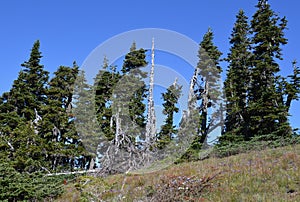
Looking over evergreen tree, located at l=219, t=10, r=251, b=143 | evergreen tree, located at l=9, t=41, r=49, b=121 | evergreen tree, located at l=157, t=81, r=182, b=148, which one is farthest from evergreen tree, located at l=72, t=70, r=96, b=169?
evergreen tree, located at l=219, t=10, r=251, b=143

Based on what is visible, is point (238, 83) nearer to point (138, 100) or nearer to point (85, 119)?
point (138, 100)

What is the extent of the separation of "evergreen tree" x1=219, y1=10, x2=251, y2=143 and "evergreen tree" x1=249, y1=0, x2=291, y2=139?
0.92 m

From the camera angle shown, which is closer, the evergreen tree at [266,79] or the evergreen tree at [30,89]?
the evergreen tree at [266,79]

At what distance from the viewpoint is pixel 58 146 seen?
23.4 metres

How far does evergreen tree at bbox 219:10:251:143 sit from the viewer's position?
23.1 metres

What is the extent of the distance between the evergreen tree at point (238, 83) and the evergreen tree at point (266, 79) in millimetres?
917

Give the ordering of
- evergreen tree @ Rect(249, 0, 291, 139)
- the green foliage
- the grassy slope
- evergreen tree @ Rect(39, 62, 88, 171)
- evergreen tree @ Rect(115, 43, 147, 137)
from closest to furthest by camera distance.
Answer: the grassy slope → the green foliage → evergreen tree @ Rect(249, 0, 291, 139) → evergreen tree @ Rect(39, 62, 88, 171) → evergreen tree @ Rect(115, 43, 147, 137)

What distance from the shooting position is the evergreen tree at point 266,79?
20.2 meters

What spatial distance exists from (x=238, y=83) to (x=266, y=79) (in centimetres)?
388

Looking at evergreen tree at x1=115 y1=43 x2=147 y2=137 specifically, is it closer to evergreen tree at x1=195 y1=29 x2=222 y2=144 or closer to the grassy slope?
evergreen tree at x1=195 y1=29 x2=222 y2=144

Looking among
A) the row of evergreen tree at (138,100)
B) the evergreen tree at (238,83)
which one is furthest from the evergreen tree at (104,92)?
the evergreen tree at (238,83)

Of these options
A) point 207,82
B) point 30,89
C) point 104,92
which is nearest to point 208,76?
point 207,82

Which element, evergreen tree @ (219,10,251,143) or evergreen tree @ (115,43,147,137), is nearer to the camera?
evergreen tree @ (219,10,251,143)

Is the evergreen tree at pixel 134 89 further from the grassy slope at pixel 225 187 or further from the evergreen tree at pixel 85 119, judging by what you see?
the grassy slope at pixel 225 187
